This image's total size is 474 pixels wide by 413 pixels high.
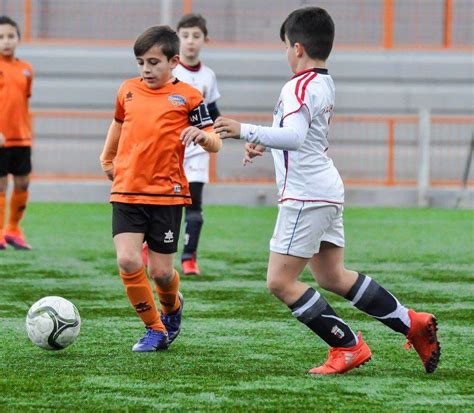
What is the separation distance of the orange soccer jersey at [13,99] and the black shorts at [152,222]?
484 cm

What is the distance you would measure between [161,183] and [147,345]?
729 mm

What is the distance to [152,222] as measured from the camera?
5.61 m

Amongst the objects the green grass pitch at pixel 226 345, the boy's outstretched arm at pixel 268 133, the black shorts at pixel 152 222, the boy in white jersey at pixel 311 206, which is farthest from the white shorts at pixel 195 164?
the boy's outstretched arm at pixel 268 133

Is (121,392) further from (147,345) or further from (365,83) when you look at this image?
(365,83)

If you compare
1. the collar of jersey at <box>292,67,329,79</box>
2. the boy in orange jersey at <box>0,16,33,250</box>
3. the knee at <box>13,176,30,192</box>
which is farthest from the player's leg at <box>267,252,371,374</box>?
the knee at <box>13,176,30,192</box>

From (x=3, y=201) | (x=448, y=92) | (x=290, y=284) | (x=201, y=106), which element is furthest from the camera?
(x=448, y=92)

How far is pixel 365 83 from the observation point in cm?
2145

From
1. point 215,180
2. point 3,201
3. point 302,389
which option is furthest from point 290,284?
point 215,180

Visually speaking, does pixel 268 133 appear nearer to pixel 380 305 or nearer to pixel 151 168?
pixel 380 305

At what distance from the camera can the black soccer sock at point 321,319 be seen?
4.94m

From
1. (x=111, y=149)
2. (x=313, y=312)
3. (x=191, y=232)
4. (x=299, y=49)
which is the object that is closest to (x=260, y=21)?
(x=191, y=232)

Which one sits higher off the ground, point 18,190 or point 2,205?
point 18,190

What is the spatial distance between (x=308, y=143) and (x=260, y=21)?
17.2 m

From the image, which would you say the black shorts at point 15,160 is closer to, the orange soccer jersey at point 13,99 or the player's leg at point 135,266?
the orange soccer jersey at point 13,99
